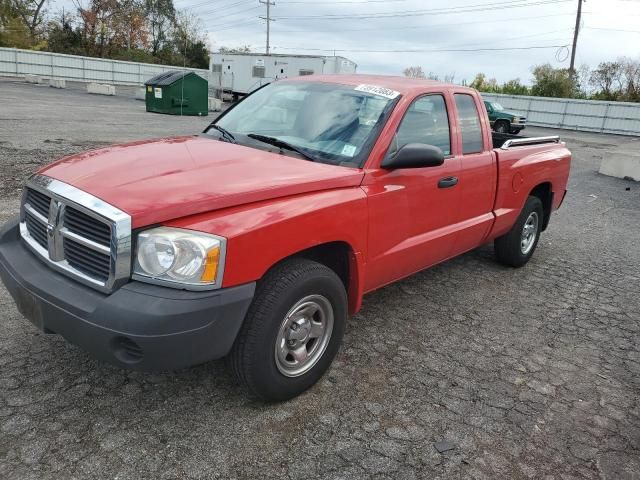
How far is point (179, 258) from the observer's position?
2332 millimetres

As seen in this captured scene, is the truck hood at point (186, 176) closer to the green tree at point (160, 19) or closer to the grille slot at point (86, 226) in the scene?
the grille slot at point (86, 226)

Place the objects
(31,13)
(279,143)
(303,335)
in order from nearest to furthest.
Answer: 1. (303,335)
2. (279,143)
3. (31,13)

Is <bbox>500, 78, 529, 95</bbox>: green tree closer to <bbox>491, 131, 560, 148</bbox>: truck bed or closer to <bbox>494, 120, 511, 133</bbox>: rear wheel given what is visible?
<bbox>494, 120, 511, 133</bbox>: rear wheel

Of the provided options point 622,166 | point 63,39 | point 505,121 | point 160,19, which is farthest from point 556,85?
point 160,19

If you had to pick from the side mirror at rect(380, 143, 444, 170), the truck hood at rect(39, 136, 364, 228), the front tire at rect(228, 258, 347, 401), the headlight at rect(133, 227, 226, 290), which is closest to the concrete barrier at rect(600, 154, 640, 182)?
the side mirror at rect(380, 143, 444, 170)

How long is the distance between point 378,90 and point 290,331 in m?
1.87

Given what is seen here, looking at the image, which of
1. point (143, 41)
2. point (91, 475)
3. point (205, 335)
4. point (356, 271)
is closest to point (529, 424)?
point (356, 271)

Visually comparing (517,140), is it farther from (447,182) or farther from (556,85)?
(556,85)

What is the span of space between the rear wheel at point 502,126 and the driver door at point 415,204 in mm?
Answer: 23766

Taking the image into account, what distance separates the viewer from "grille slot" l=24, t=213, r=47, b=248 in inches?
108

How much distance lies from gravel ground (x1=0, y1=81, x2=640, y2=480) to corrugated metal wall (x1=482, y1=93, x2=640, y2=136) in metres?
31.1

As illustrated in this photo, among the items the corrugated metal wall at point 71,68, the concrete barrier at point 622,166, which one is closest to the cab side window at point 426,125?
the concrete barrier at point 622,166

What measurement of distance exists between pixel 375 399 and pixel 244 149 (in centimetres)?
175

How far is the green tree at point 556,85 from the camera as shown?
38.8m
